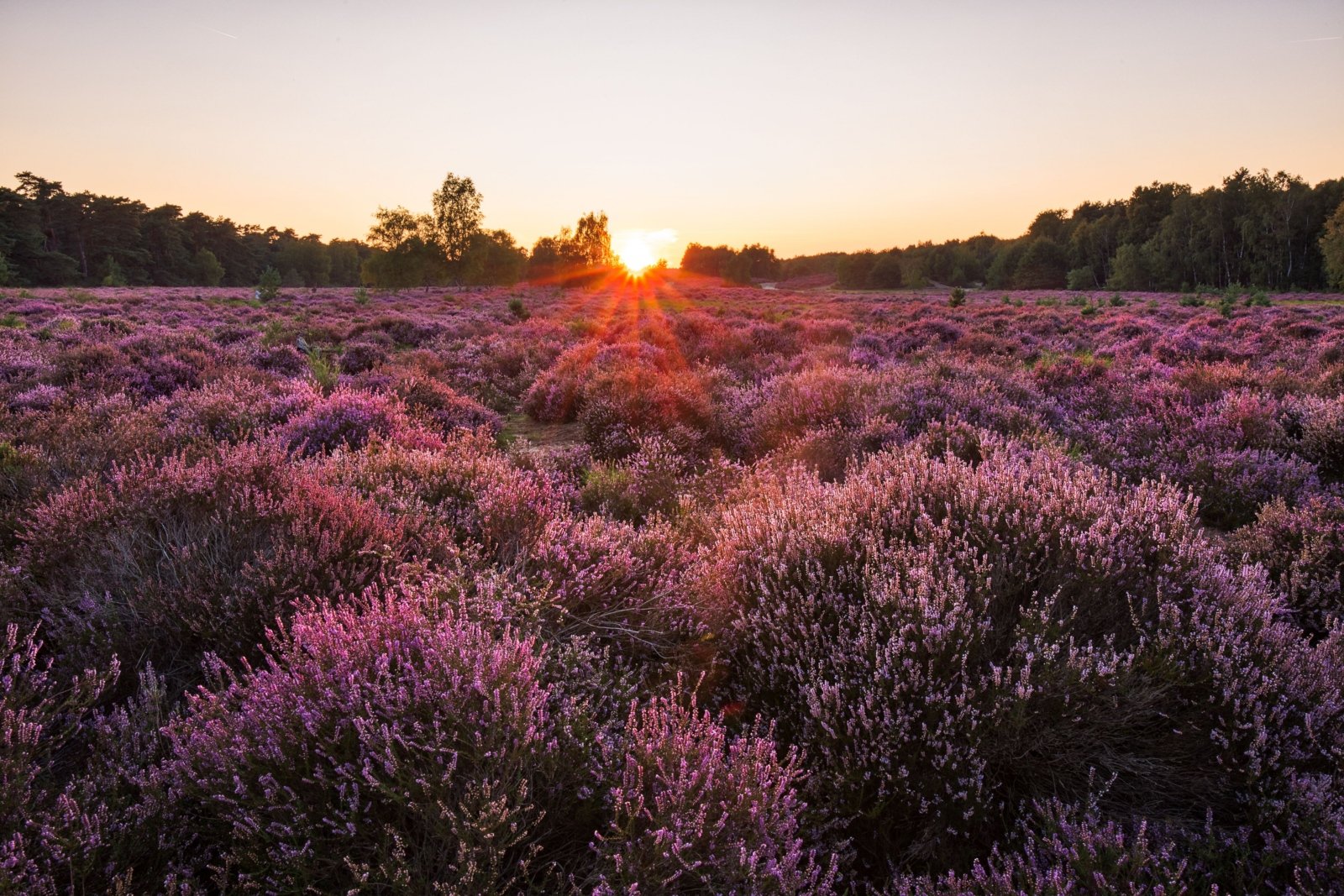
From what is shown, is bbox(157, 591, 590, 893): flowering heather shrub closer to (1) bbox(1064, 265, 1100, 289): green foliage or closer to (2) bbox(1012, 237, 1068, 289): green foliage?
(1) bbox(1064, 265, 1100, 289): green foliage

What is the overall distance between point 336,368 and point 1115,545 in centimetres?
1017

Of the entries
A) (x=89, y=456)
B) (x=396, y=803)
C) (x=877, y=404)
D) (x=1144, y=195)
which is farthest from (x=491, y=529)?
(x=1144, y=195)

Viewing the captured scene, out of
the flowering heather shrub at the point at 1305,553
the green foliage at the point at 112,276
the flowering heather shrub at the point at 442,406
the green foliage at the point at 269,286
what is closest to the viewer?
the flowering heather shrub at the point at 1305,553

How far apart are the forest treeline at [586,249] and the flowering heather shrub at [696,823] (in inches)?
1520

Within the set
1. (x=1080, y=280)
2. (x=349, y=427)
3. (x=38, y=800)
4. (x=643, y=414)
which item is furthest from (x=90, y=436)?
(x=1080, y=280)

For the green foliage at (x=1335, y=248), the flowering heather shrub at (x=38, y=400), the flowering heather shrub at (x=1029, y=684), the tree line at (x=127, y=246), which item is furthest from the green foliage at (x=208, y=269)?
the green foliage at (x=1335, y=248)

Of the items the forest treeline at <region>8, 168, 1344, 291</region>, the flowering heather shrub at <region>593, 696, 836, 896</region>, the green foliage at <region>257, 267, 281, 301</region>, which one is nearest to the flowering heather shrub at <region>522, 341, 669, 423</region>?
the flowering heather shrub at <region>593, 696, 836, 896</region>

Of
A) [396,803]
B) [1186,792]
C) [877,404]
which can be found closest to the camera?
[396,803]

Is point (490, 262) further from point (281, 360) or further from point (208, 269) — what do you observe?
point (281, 360)

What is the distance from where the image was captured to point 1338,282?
44.9m

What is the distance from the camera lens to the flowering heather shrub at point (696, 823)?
1565mm

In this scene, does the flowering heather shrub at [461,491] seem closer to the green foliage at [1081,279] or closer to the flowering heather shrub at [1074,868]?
the flowering heather shrub at [1074,868]

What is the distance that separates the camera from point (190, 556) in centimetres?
277

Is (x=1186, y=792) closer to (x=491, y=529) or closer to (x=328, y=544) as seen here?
(x=491, y=529)
